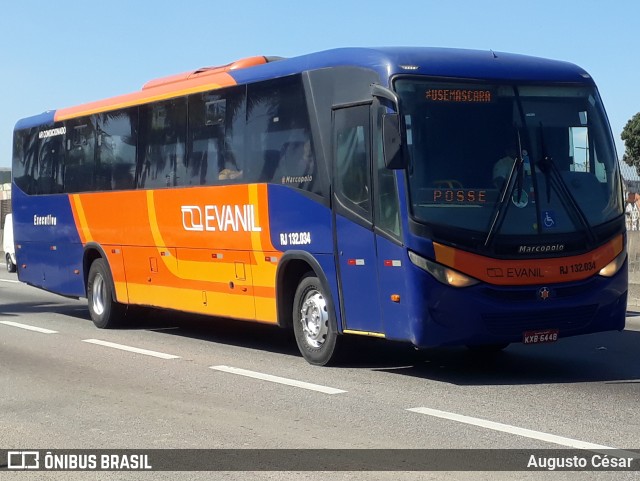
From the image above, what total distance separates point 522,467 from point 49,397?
16.2 ft

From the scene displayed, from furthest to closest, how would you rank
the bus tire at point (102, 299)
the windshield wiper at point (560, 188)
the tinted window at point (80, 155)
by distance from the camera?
the tinted window at point (80, 155) < the bus tire at point (102, 299) < the windshield wiper at point (560, 188)

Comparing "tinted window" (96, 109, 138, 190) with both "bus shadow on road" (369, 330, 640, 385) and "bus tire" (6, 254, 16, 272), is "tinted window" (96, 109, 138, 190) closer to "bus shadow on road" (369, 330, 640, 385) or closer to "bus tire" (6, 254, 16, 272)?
"bus shadow on road" (369, 330, 640, 385)

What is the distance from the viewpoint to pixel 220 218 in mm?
14039

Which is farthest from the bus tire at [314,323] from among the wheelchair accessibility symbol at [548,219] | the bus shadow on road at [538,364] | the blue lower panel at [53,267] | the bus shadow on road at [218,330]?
the blue lower panel at [53,267]

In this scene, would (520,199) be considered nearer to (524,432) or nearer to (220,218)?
(524,432)

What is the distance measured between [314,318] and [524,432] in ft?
13.9

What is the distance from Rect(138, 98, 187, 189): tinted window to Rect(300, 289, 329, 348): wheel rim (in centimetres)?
327

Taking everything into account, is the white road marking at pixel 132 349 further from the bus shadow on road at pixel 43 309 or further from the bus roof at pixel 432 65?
the bus shadow on road at pixel 43 309

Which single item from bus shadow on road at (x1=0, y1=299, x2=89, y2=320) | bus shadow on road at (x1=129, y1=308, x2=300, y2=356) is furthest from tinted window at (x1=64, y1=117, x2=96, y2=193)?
bus shadow on road at (x1=0, y1=299, x2=89, y2=320)

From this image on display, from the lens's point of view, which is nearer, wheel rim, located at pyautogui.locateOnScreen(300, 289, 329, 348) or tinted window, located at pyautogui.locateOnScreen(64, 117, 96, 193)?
wheel rim, located at pyautogui.locateOnScreen(300, 289, 329, 348)

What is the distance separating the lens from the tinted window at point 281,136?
12375 mm

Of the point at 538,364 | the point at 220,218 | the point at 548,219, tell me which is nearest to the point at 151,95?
the point at 220,218

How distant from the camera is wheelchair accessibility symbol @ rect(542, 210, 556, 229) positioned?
1110 centimetres

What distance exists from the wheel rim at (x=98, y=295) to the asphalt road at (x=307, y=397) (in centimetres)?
163
